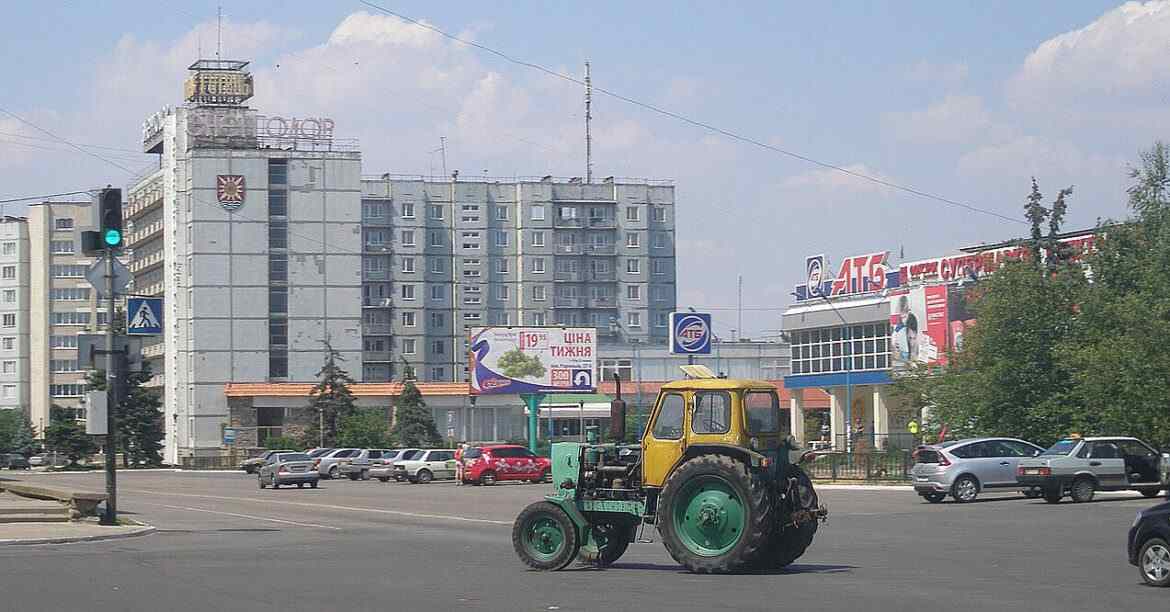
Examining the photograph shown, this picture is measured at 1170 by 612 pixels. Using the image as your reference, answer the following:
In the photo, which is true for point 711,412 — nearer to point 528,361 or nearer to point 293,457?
point 293,457

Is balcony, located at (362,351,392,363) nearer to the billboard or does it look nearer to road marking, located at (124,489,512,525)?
the billboard

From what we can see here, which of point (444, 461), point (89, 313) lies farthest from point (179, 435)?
point (444, 461)

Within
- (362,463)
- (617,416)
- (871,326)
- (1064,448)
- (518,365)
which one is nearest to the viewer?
(617,416)

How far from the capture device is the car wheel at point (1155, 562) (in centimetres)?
1603

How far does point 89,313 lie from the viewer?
16075 centimetres

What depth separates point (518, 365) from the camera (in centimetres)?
7781

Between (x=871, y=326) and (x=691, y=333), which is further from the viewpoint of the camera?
(x=871, y=326)

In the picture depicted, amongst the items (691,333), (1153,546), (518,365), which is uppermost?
(691,333)

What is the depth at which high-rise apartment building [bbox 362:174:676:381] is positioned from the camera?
14250 centimetres

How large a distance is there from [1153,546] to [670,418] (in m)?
5.79

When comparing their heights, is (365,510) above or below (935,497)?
below

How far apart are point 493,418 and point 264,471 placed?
59029mm

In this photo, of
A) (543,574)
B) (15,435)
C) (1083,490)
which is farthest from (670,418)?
(15,435)

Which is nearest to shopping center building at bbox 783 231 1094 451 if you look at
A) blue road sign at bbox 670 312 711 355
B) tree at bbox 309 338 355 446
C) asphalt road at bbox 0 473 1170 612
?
blue road sign at bbox 670 312 711 355
